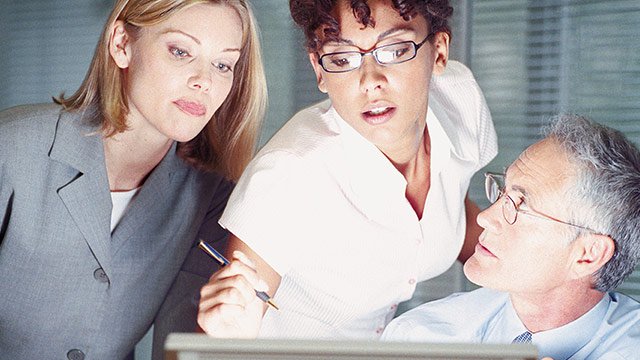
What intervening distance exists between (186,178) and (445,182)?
0.45m

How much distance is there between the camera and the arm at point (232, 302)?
108 cm

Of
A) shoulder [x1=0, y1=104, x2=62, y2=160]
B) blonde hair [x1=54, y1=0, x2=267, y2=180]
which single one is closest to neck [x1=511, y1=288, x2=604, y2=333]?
blonde hair [x1=54, y1=0, x2=267, y2=180]

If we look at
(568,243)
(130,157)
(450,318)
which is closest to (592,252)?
(568,243)

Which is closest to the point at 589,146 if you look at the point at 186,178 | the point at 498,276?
the point at 498,276

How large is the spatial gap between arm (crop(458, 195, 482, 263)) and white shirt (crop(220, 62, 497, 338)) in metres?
0.04

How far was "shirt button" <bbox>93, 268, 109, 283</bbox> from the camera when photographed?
56.9 inches

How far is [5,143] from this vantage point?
4.50ft

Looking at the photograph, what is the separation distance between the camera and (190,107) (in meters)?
1.37

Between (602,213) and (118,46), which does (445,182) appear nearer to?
(602,213)

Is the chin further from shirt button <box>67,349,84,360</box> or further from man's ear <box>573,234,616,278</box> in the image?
shirt button <box>67,349,84,360</box>

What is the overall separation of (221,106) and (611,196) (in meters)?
0.66

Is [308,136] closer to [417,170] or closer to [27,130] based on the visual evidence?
[417,170]

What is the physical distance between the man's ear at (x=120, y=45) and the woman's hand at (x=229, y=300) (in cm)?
48

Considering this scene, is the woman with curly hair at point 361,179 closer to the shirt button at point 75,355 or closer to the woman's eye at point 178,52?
the woman's eye at point 178,52
